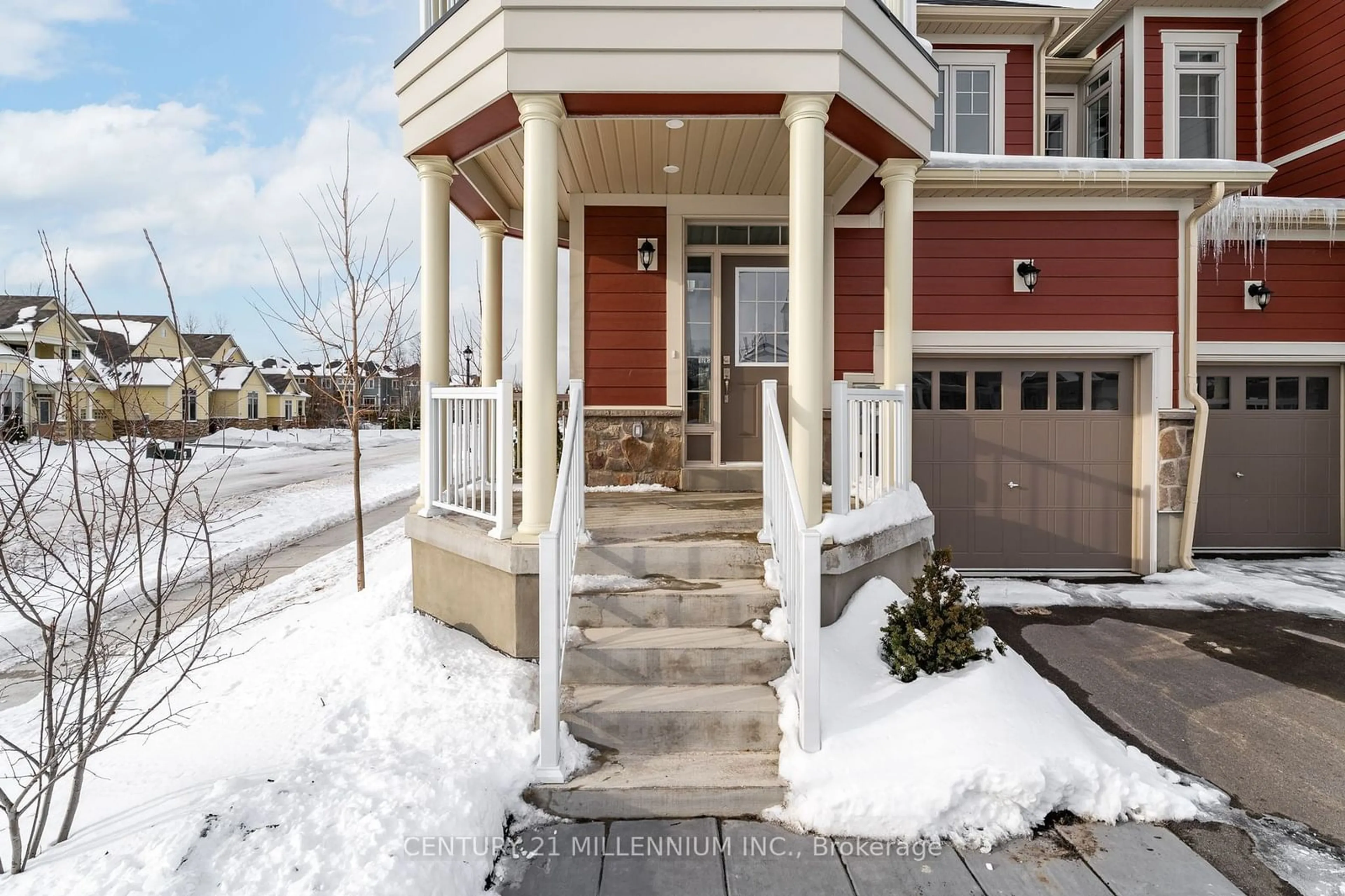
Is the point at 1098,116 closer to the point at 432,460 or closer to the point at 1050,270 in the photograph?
the point at 1050,270

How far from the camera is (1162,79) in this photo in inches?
282

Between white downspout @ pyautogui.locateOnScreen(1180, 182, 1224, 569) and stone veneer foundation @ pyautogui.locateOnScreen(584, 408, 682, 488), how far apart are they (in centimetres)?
470

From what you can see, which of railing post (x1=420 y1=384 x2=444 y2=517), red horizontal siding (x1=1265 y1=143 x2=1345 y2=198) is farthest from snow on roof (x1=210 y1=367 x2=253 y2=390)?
red horizontal siding (x1=1265 y1=143 x2=1345 y2=198)

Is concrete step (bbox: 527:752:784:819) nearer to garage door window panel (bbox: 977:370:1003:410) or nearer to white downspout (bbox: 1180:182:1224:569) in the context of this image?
garage door window panel (bbox: 977:370:1003:410)

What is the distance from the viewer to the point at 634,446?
17.9ft

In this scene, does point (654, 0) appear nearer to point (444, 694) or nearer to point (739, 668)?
point (739, 668)

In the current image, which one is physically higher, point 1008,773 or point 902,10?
point 902,10

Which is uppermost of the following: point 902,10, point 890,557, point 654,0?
point 902,10

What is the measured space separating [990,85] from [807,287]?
18.7 feet

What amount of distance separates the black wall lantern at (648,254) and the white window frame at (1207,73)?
19.4 feet

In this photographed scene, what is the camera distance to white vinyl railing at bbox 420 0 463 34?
399 cm

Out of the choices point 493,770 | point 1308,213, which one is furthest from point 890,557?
point 1308,213

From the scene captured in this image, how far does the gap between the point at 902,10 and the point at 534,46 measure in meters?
2.43

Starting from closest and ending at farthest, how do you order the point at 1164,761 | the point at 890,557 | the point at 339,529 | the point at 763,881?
the point at 763,881 < the point at 1164,761 < the point at 890,557 < the point at 339,529
